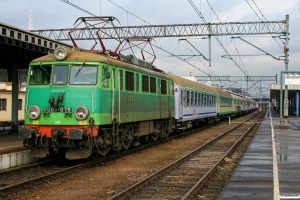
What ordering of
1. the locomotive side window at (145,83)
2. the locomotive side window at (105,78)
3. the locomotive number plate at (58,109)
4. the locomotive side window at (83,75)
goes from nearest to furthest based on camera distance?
the locomotive number plate at (58,109)
the locomotive side window at (83,75)
the locomotive side window at (105,78)
the locomotive side window at (145,83)

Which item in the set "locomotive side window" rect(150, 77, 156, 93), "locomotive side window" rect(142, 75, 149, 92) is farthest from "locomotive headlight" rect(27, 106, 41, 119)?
"locomotive side window" rect(150, 77, 156, 93)

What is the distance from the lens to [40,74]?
504 inches

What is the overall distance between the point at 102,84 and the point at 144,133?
5083mm

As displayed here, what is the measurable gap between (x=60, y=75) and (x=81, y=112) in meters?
1.46

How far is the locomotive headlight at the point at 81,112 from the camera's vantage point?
1192 centimetres

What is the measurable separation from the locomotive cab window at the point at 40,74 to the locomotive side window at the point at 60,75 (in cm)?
22

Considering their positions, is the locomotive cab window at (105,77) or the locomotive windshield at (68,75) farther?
the locomotive cab window at (105,77)

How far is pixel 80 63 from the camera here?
12516 mm

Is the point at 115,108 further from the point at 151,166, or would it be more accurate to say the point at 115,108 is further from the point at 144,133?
the point at 144,133

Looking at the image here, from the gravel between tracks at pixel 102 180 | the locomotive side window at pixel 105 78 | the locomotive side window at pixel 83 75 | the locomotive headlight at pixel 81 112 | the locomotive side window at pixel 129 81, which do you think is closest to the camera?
the gravel between tracks at pixel 102 180

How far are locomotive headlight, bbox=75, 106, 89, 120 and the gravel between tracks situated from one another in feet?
5.06

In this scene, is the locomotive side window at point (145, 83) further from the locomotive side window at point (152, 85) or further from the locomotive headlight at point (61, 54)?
the locomotive headlight at point (61, 54)

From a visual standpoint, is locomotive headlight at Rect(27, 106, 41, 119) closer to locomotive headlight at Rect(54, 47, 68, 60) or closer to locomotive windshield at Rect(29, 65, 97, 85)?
locomotive windshield at Rect(29, 65, 97, 85)

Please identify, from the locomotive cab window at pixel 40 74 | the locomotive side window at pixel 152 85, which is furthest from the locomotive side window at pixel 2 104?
the locomotive cab window at pixel 40 74
